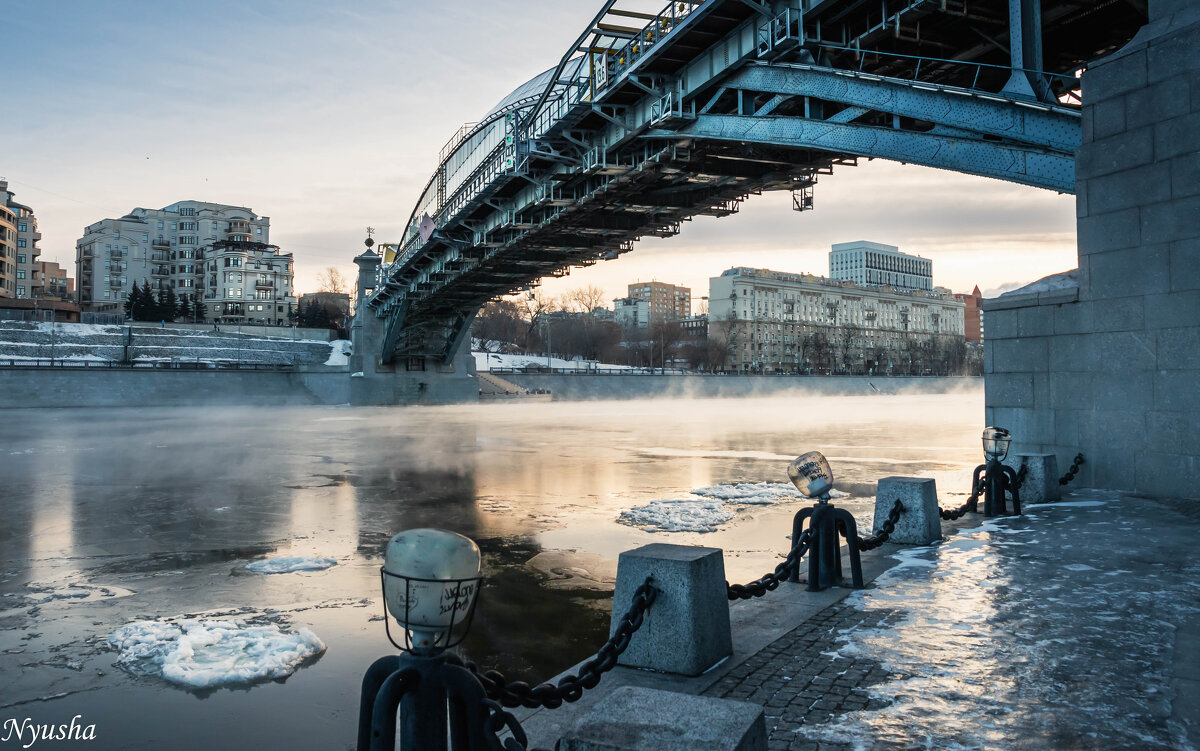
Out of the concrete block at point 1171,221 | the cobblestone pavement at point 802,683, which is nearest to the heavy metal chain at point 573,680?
the cobblestone pavement at point 802,683

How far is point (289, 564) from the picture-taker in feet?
29.4

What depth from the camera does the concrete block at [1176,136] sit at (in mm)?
10953

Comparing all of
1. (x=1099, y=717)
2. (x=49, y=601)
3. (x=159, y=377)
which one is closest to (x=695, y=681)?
A: (x=1099, y=717)

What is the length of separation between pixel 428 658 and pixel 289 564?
6.81 meters

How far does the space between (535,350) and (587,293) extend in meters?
24.0

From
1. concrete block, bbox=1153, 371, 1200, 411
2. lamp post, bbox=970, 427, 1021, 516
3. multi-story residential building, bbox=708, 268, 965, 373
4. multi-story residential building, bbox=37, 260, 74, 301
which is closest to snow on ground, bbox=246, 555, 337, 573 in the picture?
lamp post, bbox=970, 427, 1021, 516

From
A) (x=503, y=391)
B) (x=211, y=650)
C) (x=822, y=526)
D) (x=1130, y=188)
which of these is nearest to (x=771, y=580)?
(x=822, y=526)

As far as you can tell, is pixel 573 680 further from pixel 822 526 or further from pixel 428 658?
pixel 822 526

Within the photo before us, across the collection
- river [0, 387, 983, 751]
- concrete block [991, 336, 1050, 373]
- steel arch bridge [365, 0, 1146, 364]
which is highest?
steel arch bridge [365, 0, 1146, 364]

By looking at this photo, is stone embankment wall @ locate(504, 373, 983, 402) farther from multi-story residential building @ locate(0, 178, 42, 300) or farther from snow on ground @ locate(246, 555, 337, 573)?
multi-story residential building @ locate(0, 178, 42, 300)

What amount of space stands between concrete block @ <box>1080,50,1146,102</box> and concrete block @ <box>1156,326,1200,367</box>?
3635 millimetres

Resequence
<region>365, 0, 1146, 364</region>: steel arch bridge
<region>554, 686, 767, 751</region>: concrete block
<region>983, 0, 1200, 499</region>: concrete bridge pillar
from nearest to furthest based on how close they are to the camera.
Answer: <region>554, 686, 767, 751</region>: concrete block < <region>983, 0, 1200, 499</region>: concrete bridge pillar < <region>365, 0, 1146, 364</region>: steel arch bridge

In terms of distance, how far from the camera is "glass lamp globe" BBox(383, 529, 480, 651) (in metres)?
2.80

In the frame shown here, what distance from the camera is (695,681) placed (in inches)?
177
